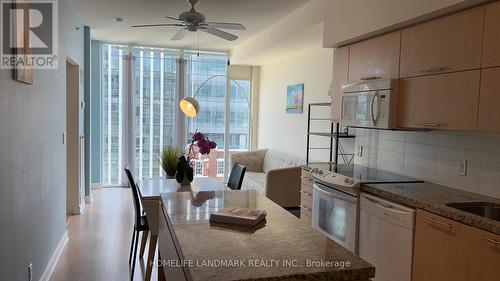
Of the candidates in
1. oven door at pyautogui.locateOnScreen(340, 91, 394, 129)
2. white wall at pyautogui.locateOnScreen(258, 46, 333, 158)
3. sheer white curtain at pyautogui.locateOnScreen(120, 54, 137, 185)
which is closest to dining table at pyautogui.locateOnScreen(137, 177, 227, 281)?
oven door at pyautogui.locateOnScreen(340, 91, 394, 129)

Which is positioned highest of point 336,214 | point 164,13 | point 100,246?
point 164,13

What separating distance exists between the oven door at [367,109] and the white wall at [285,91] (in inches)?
66.4

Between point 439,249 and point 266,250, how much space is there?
1390 millimetres

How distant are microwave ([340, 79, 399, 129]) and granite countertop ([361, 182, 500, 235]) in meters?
0.52

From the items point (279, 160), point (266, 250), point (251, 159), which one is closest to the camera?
point (266, 250)

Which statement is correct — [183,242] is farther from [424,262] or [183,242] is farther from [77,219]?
[77,219]

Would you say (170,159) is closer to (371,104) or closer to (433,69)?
(371,104)

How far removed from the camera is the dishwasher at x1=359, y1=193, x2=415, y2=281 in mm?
2473

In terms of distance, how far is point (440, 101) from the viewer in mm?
2561

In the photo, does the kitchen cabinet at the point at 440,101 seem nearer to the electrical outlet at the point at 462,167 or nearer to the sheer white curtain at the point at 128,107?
the electrical outlet at the point at 462,167

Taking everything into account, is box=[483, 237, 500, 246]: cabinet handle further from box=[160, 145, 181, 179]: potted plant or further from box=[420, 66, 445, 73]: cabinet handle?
box=[160, 145, 181, 179]: potted plant

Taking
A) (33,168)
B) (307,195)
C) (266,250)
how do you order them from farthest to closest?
(307,195), (33,168), (266,250)

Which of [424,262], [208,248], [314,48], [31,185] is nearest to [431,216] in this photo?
[424,262]

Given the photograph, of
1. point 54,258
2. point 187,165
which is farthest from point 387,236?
point 54,258
